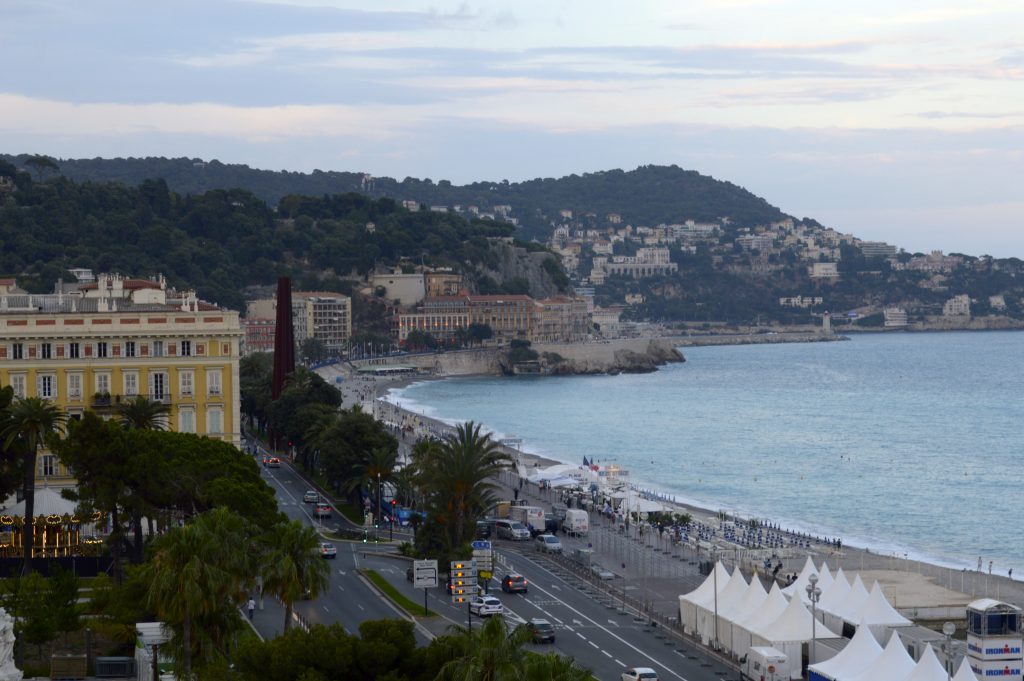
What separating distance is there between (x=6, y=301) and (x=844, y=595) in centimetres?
2660

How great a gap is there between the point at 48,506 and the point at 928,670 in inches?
824

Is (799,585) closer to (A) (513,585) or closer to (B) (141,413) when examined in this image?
(A) (513,585)

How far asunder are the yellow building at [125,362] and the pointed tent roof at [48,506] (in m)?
3.37

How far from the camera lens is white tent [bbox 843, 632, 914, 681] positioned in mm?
24578

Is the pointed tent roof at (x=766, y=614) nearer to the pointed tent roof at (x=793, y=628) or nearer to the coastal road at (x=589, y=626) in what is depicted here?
the pointed tent roof at (x=793, y=628)

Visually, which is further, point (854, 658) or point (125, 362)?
point (125, 362)

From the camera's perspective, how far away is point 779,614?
28.9 meters

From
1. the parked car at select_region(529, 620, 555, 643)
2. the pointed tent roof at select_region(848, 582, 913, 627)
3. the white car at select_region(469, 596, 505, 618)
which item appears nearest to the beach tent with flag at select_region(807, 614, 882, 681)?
the pointed tent roof at select_region(848, 582, 913, 627)

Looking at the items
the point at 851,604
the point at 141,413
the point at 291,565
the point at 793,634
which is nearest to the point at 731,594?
the point at 851,604

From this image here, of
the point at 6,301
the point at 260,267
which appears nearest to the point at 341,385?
the point at 260,267

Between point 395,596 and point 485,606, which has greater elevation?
point 485,606

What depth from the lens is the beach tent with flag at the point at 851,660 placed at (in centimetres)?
2536

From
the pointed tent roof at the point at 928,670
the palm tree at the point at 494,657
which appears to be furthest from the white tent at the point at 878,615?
the palm tree at the point at 494,657

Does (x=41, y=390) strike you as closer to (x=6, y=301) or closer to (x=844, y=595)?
(x=6, y=301)
